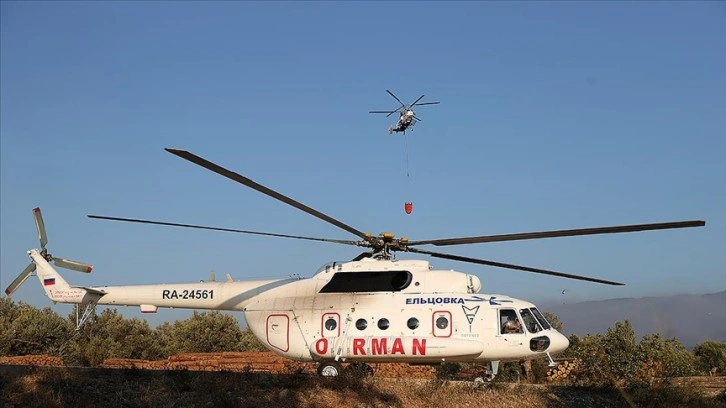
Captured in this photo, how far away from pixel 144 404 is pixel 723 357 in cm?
3517

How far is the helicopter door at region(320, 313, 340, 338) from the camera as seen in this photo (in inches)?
654

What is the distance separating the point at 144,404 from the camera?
37.5 feet

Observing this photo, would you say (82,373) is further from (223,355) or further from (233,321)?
(233,321)

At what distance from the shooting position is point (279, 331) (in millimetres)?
17125

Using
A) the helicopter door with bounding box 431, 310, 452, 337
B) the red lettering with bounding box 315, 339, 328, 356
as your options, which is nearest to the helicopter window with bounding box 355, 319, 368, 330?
the red lettering with bounding box 315, 339, 328, 356

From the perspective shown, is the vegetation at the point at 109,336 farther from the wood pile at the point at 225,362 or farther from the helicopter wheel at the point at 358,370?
the helicopter wheel at the point at 358,370

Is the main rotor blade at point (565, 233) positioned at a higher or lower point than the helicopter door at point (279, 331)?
higher

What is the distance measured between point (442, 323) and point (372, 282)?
2.10m

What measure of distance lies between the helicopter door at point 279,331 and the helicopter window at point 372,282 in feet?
4.68

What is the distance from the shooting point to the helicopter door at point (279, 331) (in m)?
17.0

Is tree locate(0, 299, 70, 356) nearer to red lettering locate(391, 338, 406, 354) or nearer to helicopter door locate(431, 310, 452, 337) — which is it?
red lettering locate(391, 338, 406, 354)

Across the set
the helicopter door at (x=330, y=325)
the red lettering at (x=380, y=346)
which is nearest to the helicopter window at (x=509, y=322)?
the red lettering at (x=380, y=346)

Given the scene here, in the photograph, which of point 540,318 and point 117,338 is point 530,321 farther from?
point 117,338

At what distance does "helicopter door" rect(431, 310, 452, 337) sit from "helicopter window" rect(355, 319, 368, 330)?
1.70 metres
